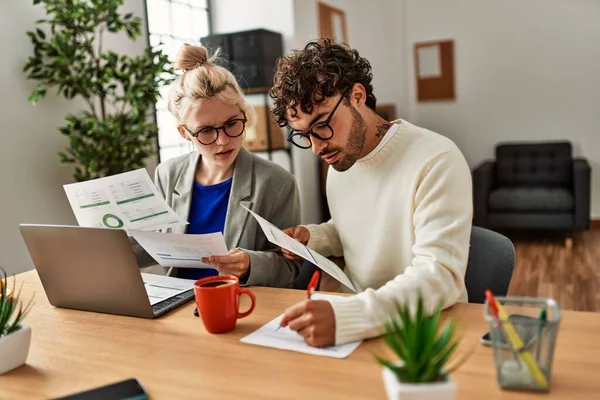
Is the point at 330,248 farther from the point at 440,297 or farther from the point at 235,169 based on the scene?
the point at 440,297

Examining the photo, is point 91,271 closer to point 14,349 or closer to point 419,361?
point 14,349

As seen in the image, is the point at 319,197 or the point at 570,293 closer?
the point at 570,293

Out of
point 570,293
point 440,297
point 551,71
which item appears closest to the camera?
point 440,297

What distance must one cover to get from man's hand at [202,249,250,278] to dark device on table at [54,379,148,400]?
0.49 metres

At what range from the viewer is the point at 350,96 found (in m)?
1.39

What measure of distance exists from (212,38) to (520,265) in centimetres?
300

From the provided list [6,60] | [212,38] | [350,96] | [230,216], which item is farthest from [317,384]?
[212,38]

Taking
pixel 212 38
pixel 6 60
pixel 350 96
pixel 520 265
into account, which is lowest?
pixel 520 265

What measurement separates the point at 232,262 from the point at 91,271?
0.33 metres

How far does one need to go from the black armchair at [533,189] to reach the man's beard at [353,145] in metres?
3.49

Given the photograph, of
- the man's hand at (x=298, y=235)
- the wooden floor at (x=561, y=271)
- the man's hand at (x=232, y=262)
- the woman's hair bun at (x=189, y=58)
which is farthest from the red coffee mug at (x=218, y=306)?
the wooden floor at (x=561, y=271)

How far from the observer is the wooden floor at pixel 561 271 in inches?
140

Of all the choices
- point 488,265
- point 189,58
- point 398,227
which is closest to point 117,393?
point 398,227

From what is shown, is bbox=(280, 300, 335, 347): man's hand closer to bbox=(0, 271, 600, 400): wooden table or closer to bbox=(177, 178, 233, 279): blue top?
bbox=(0, 271, 600, 400): wooden table
